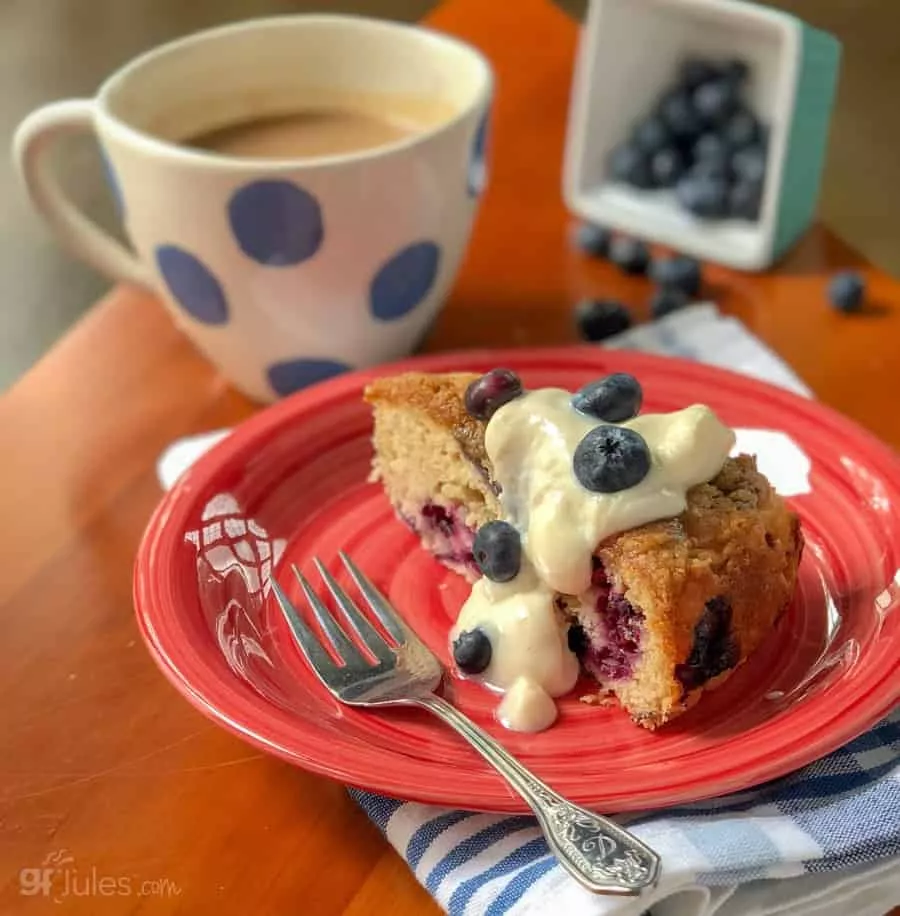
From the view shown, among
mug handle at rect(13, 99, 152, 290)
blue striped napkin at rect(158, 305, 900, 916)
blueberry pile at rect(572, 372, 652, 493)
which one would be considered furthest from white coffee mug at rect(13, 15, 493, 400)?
blue striped napkin at rect(158, 305, 900, 916)

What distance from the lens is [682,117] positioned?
1.67 meters

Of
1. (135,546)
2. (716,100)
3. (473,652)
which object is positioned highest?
(716,100)

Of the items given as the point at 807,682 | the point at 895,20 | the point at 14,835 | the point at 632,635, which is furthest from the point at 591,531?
the point at 895,20

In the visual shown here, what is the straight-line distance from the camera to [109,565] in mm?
1161

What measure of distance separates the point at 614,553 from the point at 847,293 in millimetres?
717

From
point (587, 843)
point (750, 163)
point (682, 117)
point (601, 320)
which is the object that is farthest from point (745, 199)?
point (587, 843)

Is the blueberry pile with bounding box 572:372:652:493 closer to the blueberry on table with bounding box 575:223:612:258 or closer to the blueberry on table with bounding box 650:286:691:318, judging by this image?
the blueberry on table with bounding box 650:286:691:318

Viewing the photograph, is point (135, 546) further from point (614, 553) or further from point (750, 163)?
point (750, 163)

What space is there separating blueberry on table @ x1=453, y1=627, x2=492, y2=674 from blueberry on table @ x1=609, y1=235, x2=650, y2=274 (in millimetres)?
752

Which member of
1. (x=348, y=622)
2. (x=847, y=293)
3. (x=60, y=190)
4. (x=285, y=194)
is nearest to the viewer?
(x=348, y=622)

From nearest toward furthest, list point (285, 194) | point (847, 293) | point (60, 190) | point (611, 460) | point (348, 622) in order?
point (611, 460), point (348, 622), point (285, 194), point (60, 190), point (847, 293)

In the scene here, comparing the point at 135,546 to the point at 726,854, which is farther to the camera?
the point at 135,546

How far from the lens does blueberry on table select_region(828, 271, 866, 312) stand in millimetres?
1480

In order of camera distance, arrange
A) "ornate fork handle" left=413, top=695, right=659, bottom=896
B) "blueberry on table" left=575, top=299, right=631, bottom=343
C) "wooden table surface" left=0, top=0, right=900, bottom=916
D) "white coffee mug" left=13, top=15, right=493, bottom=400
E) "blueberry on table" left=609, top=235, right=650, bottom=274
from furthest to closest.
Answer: "blueberry on table" left=609, top=235, right=650, bottom=274, "blueberry on table" left=575, top=299, right=631, bottom=343, "white coffee mug" left=13, top=15, right=493, bottom=400, "wooden table surface" left=0, top=0, right=900, bottom=916, "ornate fork handle" left=413, top=695, right=659, bottom=896
